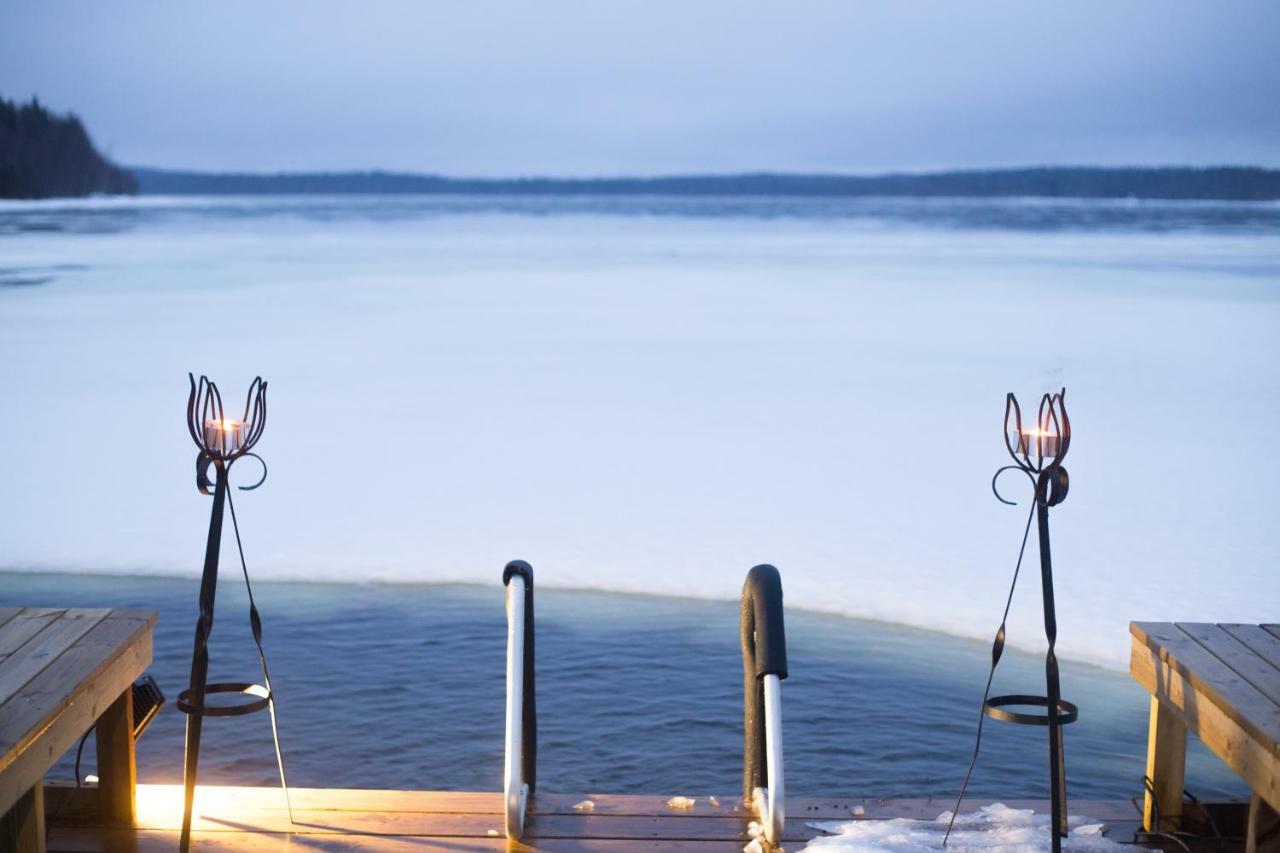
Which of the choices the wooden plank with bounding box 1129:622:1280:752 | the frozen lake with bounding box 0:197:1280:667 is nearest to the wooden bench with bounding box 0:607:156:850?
the wooden plank with bounding box 1129:622:1280:752

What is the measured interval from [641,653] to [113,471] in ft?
13.9

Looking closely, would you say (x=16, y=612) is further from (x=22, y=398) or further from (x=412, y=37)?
(x=412, y=37)

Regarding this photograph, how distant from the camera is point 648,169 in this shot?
23422 millimetres

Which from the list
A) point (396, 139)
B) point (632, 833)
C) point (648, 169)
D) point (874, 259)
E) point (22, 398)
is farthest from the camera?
point (648, 169)

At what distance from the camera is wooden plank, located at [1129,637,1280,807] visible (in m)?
2.47

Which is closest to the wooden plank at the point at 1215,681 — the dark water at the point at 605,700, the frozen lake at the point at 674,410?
the dark water at the point at 605,700

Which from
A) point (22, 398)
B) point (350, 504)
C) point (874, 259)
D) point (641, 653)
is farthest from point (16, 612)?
point (874, 259)

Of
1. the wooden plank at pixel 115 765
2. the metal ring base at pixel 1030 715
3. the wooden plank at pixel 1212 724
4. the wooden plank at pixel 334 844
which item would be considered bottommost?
the wooden plank at pixel 334 844

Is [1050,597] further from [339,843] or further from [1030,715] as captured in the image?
[339,843]

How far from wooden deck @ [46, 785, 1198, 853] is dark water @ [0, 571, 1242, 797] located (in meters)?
1.05

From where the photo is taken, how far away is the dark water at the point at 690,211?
17016 mm

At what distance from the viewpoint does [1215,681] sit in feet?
9.04

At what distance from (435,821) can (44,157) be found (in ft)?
49.5

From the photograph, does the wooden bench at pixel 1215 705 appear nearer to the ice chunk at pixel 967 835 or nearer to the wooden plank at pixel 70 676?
the ice chunk at pixel 967 835
